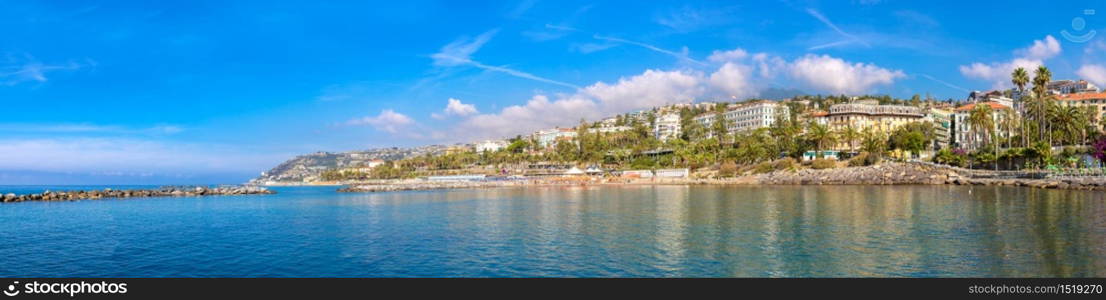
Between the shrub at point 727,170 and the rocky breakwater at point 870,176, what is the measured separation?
10832 mm

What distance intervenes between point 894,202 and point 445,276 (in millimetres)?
38203

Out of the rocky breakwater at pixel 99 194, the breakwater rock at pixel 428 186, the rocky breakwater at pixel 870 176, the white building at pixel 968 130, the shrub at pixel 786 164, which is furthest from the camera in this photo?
the breakwater rock at pixel 428 186

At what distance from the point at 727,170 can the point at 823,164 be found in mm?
15684

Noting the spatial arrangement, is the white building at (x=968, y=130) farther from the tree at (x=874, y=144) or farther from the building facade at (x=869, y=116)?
the tree at (x=874, y=144)

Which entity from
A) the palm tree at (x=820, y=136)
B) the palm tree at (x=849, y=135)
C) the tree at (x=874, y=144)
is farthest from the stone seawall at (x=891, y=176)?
the palm tree at (x=849, y=135)

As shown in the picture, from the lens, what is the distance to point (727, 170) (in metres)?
105

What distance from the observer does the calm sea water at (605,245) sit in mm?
19406

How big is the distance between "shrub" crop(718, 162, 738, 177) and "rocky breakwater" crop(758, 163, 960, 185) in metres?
10.8

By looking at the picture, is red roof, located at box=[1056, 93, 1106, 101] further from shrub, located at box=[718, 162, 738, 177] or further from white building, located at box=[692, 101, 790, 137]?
shrub, located at box=[718, 162, 738, 177]

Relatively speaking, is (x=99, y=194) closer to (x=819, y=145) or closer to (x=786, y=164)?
(x=786, y=164)

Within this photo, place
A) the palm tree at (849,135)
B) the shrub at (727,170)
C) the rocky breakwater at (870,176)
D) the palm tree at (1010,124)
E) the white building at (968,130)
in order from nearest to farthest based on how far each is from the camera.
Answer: the rocky breakwater at (870,176) → the palm tree at (1010,124) → the white building at (968,130) → the palm tree at (849,135) → the shrub at (727,170)

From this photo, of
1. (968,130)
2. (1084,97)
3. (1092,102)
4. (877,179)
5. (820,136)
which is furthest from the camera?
(968,130)

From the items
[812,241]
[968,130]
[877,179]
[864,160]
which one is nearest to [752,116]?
[968,130]
